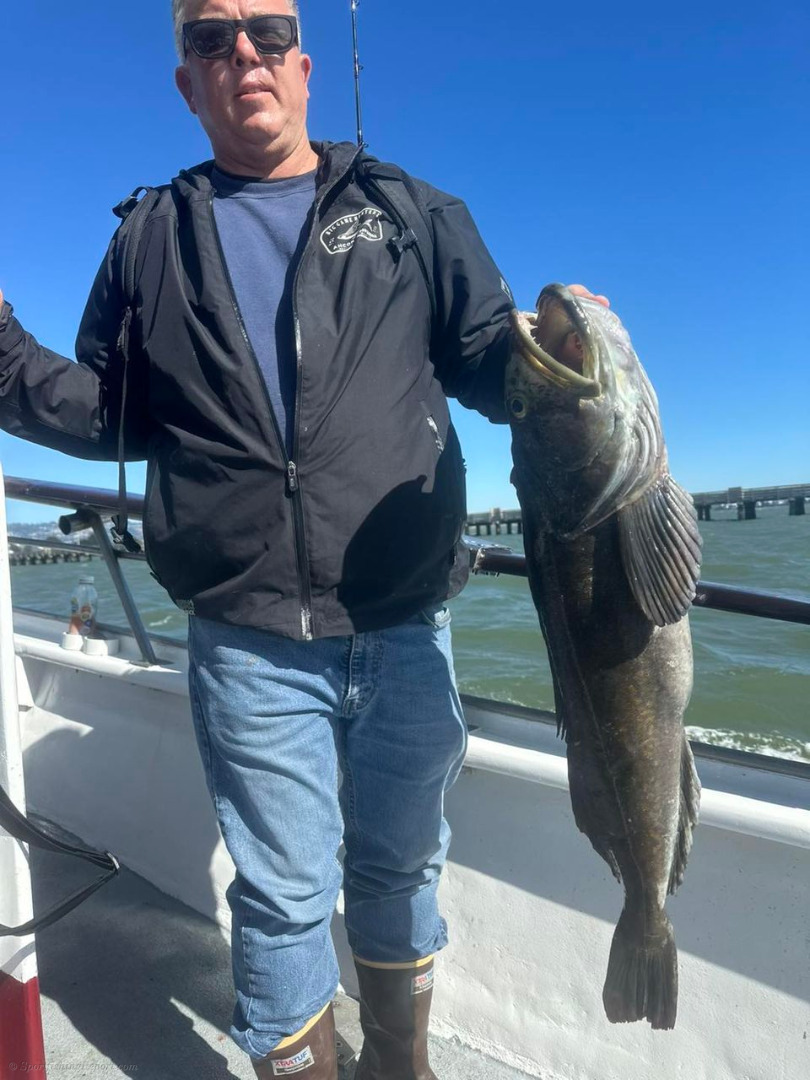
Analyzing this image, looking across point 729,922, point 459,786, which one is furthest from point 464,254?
point 729,922

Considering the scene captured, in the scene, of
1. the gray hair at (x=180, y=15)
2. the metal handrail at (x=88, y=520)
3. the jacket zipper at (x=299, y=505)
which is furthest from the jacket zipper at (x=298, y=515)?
the metal handrail at (x=88, y=520)

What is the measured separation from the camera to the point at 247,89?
2.01m

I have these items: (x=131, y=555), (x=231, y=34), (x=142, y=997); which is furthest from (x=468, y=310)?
(x=142, y=997)

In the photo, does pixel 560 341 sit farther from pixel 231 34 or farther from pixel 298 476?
pixel 231 34

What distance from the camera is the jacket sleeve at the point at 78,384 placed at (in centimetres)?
204

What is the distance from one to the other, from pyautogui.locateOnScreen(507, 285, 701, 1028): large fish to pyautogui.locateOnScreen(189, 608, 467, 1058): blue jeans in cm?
37

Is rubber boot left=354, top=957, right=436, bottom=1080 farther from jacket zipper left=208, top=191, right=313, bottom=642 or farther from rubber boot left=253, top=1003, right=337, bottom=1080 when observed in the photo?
jacket zipper left=208, top=191, right=313, bottom=642

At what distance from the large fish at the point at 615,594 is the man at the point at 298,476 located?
25cm

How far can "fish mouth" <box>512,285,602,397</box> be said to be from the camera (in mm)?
1741

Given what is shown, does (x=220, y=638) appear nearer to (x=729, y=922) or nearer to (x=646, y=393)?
(x=646, y=393)

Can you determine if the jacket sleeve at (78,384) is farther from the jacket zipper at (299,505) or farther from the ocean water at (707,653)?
the ocean water at (707,653)

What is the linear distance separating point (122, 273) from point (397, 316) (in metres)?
0.74

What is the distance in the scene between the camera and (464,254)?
81.5 inches

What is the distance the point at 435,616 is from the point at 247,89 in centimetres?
143
